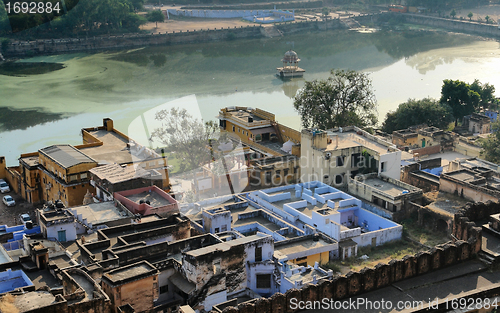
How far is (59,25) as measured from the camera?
50.4 meters

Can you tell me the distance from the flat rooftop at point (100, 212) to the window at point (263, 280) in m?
4.71

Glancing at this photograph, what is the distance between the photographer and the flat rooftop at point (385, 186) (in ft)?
63.1

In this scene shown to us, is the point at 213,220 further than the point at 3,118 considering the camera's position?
No

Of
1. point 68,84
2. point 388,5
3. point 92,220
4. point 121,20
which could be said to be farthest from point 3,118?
point 388,5

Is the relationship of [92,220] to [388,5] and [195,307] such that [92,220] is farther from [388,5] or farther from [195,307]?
[388,5]

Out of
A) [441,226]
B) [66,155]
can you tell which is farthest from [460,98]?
[66,155]

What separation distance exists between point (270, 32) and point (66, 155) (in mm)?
Result: 40740

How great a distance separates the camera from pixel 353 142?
2197 cm

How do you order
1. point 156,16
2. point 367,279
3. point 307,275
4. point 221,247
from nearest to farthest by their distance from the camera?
point 367,279, point 221,247, point 307,275, point 156,16

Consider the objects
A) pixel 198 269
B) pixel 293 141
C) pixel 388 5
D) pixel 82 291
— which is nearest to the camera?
pixel 82 291

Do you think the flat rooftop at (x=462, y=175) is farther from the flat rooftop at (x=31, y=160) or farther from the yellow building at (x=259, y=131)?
the flat rooftop at (x=31, y=160)

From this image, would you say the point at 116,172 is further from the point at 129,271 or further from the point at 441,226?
the point at 441,226

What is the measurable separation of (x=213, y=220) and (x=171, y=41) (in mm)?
39501

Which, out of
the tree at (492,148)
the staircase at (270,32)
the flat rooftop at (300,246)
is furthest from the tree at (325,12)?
the flat rooftop at (300,246)
